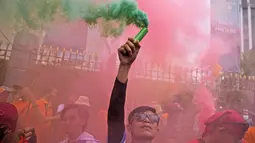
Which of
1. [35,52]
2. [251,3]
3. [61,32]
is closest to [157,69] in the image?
[61,32]

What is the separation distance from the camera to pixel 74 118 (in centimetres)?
229

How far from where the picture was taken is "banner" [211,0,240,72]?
3.21 metres

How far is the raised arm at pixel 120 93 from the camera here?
1375 mm

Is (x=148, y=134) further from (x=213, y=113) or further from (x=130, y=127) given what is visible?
(x=213, y=113)

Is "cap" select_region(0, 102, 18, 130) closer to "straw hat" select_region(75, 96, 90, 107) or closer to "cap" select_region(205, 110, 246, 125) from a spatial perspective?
"straw hat" select_region(75, 96, 90, 107)

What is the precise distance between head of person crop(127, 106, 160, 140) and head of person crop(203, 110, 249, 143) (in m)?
0.65

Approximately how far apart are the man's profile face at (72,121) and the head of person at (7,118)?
0.41 metres

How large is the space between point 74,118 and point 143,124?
0.63 meters

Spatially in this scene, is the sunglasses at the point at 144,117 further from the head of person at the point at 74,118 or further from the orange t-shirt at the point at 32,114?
the orange t-shirt at the point at 32,114

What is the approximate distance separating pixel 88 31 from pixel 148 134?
113 cm

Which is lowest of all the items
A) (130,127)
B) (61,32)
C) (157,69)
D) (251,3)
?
(130,127)

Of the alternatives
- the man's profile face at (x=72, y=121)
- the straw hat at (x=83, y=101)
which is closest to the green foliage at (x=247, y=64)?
the straw hat at (x=83, y=101)

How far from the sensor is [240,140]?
2.46 meters

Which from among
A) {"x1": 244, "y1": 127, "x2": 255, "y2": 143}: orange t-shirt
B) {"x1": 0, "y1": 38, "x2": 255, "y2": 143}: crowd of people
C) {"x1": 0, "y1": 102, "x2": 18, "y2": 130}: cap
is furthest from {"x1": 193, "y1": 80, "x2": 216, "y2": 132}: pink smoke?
{"x1": 0, "y1": 102, "x2": 18, "y2": 130}: cap
